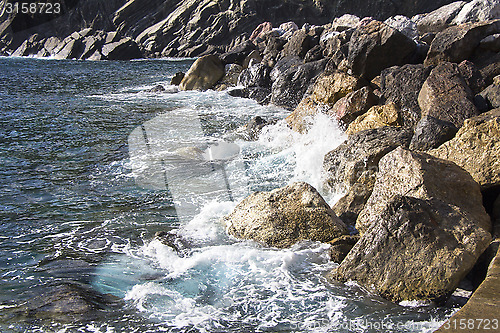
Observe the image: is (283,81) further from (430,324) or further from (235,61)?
(430,324)

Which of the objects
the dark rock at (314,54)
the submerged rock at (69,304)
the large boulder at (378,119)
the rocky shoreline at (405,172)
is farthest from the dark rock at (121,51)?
the submerged rock at (69,304)

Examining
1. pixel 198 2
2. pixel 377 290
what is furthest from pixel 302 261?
pixel 198 2

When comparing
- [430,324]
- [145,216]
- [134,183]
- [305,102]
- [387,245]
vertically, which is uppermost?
[305,102]

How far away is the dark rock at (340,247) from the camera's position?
18.9ft

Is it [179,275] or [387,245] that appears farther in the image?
[179,275]

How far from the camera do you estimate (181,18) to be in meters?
60.0

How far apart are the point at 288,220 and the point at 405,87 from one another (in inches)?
208

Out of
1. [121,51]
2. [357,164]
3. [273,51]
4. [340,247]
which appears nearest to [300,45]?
[273,51]

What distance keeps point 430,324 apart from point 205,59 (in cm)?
1863

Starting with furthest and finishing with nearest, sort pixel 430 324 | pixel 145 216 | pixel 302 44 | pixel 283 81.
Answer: pixel 302 44, pixel 283 81, pixel 145 216, pixel 430 324

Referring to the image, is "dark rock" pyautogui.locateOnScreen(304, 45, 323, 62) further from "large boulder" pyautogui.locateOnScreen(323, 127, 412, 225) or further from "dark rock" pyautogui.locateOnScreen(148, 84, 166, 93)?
"large boulder" pyautogui.locateOnScreen(323, 127, 412, 225)

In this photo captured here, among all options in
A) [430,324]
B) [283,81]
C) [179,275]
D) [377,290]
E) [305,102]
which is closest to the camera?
[430,324]

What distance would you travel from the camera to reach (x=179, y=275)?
564cm

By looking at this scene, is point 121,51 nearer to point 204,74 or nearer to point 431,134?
point 204,74
